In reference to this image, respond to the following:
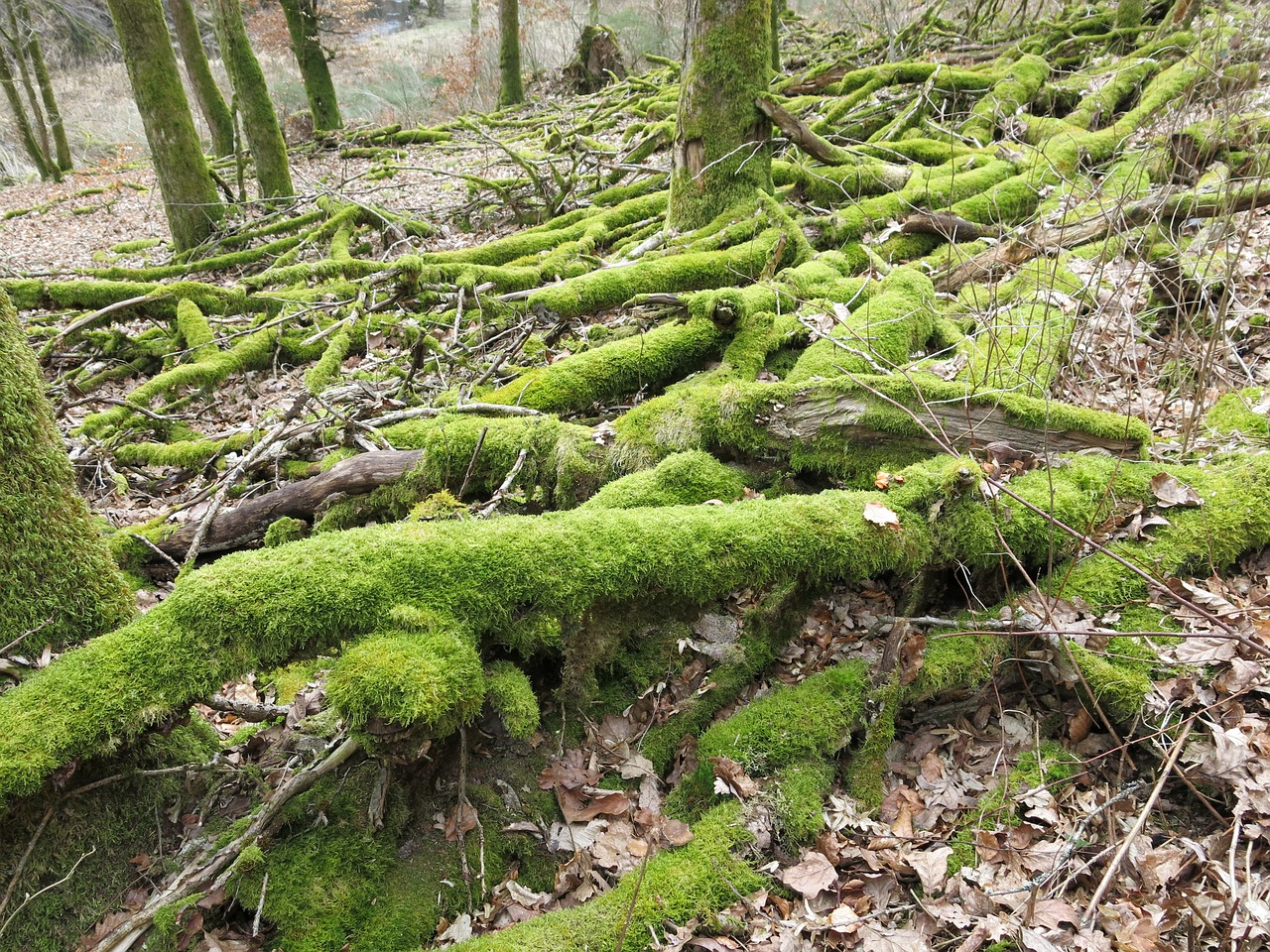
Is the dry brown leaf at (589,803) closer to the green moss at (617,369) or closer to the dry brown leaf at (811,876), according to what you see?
the dry brown leaf at (811,876)

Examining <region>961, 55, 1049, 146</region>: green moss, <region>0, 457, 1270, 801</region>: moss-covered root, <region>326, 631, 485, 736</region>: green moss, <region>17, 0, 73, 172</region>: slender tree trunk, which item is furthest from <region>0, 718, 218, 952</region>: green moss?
<region>17, 0, 73, 172</region>: slender tree trunk

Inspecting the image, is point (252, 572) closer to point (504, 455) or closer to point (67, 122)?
point (504, 455)

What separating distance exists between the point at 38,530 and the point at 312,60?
60.3 ft

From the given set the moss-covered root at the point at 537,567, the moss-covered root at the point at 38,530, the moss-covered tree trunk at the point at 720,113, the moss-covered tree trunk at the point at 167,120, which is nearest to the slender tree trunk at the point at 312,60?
the moss-covered tree trunk at the point at 167,120

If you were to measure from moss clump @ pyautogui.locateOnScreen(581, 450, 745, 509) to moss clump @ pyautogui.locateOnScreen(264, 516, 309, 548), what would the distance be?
1849 mm

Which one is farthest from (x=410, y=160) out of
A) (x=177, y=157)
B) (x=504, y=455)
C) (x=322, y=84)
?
(x=504, y=455)

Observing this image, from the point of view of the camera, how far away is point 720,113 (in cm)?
649

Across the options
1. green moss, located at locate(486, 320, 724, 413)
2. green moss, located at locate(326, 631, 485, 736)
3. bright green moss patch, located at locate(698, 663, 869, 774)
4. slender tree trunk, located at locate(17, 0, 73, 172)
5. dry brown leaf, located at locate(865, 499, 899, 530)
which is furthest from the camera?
slender tree trunk, located at locate(17, 0, 73, 172)

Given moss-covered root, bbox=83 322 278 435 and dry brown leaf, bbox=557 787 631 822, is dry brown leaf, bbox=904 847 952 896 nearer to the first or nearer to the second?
dry brown leaf, bbox=557 787 631 822

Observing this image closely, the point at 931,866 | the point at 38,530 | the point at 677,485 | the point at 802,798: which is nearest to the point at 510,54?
the point at 677,485

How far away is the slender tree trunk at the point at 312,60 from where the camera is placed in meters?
16.0

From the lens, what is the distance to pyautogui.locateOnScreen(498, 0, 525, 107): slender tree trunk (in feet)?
60.2

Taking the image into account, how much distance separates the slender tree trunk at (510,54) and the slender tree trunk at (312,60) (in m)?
4.53

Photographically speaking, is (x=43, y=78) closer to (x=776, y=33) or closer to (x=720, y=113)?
(x=776, y=33)
